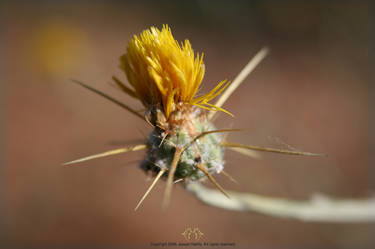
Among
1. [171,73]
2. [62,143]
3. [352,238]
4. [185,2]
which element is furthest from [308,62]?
[171,73]

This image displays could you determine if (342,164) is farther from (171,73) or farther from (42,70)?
(42,70)

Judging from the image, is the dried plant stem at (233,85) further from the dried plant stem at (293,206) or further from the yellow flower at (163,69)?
the dried plant stem at (293,206)

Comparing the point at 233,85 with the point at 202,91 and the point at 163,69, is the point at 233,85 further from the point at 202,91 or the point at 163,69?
the point at 202,91

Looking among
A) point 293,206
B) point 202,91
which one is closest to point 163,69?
point 293,206

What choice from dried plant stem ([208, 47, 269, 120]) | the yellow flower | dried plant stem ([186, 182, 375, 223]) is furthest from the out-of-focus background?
the yellow flower

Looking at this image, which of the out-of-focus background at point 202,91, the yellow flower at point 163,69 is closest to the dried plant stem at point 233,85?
the yellow flower at point 163,69

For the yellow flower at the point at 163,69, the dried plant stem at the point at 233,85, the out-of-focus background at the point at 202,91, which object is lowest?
the yellow flower at the point at 163,69
